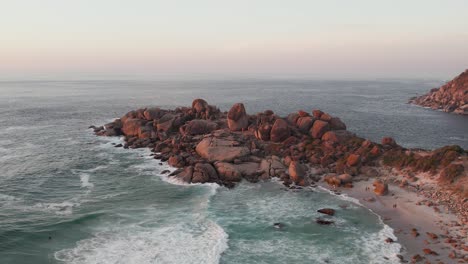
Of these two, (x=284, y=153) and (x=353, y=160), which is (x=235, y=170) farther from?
(x=353, y=160)

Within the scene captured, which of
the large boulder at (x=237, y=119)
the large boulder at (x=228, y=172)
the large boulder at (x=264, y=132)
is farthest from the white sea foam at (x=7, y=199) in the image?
the large boulder at (x=237, y=119)

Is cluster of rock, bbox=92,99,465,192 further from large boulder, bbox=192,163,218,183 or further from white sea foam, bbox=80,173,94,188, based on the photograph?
white sea foam, bbox=80,173,94,188

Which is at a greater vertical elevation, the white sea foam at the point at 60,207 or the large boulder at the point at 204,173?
the large boulder at the point at 204,173

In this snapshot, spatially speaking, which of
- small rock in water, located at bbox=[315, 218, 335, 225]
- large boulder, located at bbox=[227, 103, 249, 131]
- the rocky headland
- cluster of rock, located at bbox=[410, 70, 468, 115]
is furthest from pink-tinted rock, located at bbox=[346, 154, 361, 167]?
cluster of rock, located at bbox=[410, 70, 468, 115]

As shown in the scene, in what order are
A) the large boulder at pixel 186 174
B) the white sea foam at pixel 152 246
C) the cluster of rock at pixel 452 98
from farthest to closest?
the cluster of rock at pixel 452 98 < the large boulder at pixel 186 174 < the white sea foam at pixel 152 246

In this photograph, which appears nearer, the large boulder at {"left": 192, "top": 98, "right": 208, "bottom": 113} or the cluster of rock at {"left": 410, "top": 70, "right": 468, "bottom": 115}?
the large boulder at {"left": 192, "top": 98, "right": 208, "bottom": 113}

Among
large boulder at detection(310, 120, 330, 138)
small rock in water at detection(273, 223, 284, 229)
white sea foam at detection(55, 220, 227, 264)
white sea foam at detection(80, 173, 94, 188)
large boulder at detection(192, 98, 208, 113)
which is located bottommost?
white sea foam at detection(55, 220, 227, 264)

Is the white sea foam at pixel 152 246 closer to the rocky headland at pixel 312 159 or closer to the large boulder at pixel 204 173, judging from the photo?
the large boulder at pixel 204 173

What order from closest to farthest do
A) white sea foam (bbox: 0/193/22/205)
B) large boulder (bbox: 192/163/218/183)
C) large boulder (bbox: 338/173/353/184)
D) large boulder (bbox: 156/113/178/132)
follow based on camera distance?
white sea foam (bbox: 0/193/22/205) → large boulder (bbox: 338/173/353/184) → large boulder (bbox: 192/163/218/183) → large boulder (bbox: 156/113/178/132)
